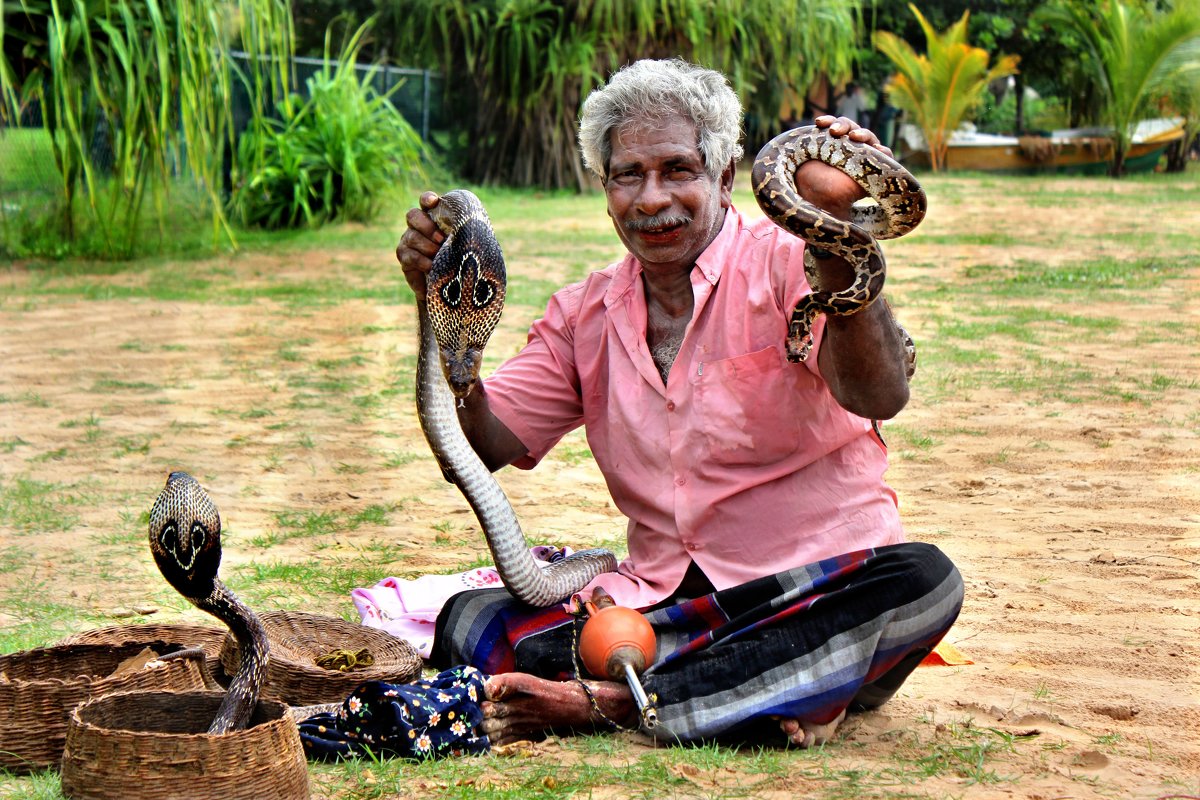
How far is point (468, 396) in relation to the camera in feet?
11.1

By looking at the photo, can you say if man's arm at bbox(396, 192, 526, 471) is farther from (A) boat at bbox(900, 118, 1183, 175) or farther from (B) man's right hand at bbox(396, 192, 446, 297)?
(A) boat at bbox(900, 118, 1183, 175)

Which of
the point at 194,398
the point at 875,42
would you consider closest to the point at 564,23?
the point at 875,42

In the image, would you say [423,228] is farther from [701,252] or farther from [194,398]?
[194,398]

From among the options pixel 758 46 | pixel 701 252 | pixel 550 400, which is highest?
pixel 758 46

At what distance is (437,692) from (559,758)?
298mm

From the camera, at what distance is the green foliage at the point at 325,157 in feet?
44.2

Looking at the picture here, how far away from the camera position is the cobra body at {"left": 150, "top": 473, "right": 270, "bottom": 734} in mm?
2562

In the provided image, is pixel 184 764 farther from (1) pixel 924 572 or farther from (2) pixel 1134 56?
(2) pixel 1134 56

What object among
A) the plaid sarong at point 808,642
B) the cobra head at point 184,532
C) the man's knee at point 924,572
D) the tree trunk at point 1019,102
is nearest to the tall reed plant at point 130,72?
the cobra head at point 184,532

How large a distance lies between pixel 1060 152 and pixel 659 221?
2077 cm

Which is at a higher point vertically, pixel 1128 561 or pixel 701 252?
pixel 701 252

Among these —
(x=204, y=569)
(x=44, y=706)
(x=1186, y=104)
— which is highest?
(x=1186, y=104)

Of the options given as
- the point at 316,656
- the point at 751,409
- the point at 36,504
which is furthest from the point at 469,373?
the point at 36,504

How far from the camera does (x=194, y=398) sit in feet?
22.8
